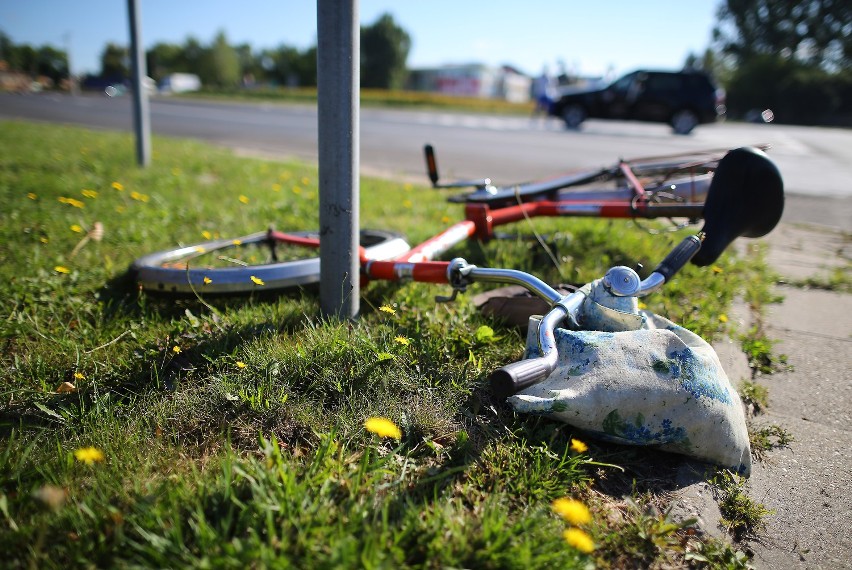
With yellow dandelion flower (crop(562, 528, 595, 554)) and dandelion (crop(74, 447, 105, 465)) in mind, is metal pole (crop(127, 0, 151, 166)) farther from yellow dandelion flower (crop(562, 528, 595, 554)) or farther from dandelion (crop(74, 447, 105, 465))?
yellow dandelion flower (crop(562, 528, 595, 554))

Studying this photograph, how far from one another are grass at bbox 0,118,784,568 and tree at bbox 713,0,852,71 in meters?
53.8

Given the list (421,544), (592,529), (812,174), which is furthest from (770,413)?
(812,174)

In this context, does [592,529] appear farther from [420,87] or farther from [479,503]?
[420,87]

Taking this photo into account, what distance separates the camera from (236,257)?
3199mm

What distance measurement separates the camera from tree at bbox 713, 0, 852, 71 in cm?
4675

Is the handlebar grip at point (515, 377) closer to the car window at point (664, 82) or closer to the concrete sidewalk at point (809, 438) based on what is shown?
the concrete sidewalk at point (809, 438)

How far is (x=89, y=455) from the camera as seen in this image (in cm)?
133

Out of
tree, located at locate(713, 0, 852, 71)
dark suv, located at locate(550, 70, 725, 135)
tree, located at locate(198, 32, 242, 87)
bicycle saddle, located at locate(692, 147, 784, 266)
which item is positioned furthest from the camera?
tree, located at locate(198, 32, 242, 87)

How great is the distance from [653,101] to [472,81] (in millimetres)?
80109

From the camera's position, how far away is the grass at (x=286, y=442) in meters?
1.20

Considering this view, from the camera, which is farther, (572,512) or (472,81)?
(472,81)

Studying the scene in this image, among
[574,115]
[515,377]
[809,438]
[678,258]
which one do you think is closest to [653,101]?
[574,115]

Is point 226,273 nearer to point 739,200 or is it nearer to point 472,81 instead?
point 739,200

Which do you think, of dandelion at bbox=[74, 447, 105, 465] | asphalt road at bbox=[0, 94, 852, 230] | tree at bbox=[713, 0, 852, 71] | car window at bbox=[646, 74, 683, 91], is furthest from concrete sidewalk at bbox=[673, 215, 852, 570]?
tree at bbox=[713, 0, 852, 71]
